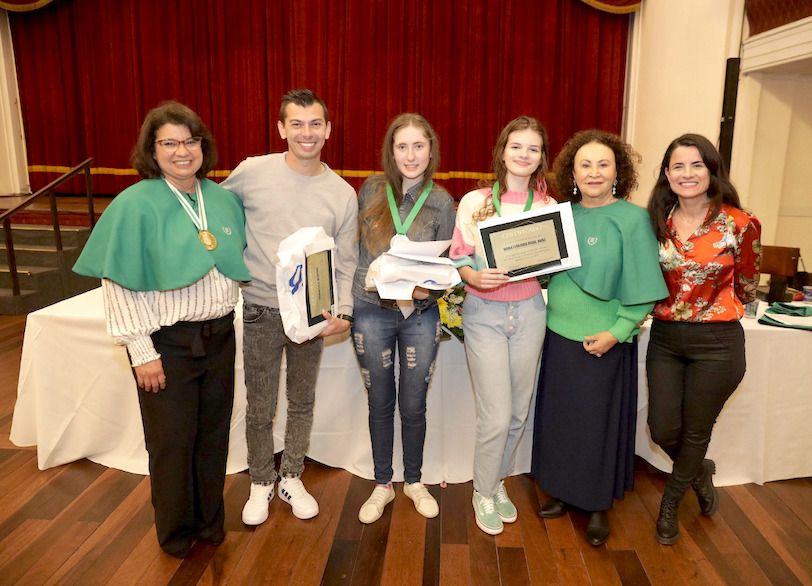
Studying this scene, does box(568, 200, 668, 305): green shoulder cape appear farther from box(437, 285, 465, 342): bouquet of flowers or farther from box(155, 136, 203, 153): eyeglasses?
box(155, 136, 203, 153): eyeglasses

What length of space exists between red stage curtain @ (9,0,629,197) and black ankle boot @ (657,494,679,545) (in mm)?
5497

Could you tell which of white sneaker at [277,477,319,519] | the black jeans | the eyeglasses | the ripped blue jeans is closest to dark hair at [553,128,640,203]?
the black jeans

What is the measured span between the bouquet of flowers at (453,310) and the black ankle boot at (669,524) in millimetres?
1070

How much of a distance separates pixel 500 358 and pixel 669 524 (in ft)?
3.24

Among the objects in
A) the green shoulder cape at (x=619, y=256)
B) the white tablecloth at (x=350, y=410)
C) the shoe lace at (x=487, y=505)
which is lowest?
the shoe lace at (x=487, y=505)

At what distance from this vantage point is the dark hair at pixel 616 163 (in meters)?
2.09

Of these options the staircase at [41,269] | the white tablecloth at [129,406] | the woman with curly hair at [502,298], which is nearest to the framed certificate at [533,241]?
the woman with curly hair at [502,298]

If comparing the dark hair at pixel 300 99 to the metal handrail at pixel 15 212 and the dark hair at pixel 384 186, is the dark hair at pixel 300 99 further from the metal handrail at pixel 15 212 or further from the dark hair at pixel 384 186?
the metal handrail at pixel 15 212

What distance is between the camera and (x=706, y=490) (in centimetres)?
247

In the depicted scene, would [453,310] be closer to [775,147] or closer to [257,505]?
[257,505]

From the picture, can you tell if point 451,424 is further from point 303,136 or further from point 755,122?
point 755,122

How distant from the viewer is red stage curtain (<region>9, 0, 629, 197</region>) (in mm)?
6902

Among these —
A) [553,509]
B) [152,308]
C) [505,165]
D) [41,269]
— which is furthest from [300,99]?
[41,269]

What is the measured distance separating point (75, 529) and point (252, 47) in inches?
247
